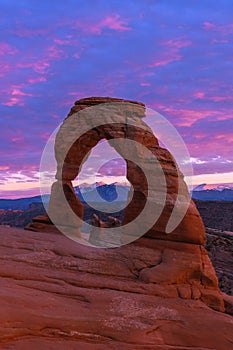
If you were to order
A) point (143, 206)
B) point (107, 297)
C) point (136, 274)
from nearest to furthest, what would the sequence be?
point (107, 297) → point (136, 274) → point (143, 206)

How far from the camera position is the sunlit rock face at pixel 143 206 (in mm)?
12469

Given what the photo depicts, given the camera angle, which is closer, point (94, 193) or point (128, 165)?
point (128, 165)

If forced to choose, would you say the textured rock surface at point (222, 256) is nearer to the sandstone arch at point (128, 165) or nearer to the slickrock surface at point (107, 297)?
the sandstone arch at point (128, 165)

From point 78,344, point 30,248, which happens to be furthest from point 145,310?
point 30,248

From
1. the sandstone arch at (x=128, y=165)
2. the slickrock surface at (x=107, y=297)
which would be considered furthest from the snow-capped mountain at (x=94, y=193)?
the slickrock surface at (x=107, y=297)

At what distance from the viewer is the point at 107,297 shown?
33.8 feet

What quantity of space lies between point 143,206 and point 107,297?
4.82 m

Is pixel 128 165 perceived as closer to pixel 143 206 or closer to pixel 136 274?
pixel 143 206

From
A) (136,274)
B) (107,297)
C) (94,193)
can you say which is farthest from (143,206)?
(94,193)

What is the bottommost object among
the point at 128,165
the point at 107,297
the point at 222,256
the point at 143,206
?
the point at 222,256

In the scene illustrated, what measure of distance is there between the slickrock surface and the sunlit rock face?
0.05 m

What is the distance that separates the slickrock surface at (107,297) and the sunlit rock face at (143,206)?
0.05 meters

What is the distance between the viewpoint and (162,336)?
29.3ft

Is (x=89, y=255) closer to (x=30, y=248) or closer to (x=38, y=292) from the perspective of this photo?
(x=30, y=248)
